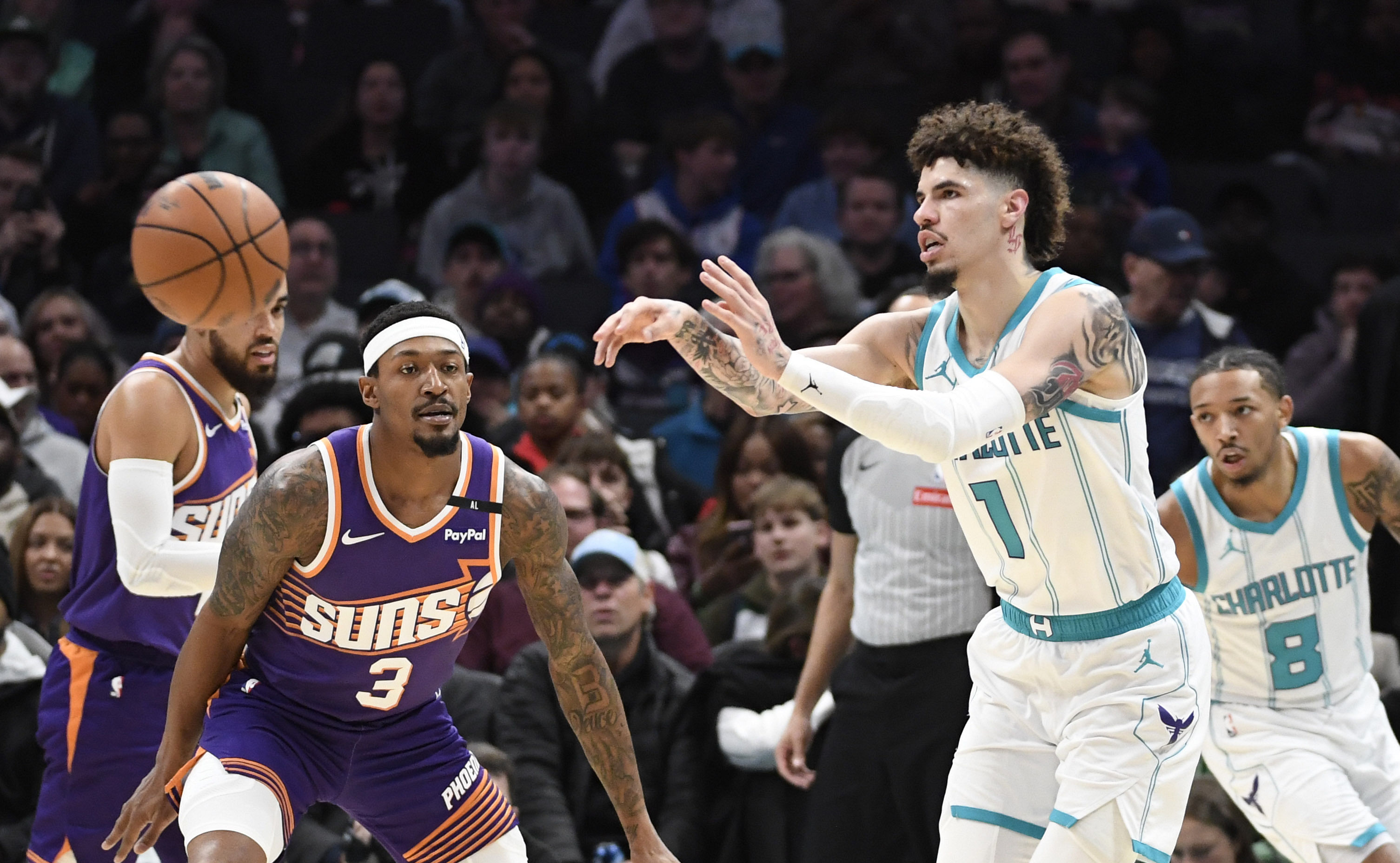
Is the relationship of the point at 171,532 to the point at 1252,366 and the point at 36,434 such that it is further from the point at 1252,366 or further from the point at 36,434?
the point at 36,434

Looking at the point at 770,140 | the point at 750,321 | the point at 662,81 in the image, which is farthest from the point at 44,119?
the point at 750,321

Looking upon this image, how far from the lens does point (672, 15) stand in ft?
36.3

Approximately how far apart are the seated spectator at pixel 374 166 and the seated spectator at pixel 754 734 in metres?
4.76

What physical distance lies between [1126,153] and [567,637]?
22.1 ft

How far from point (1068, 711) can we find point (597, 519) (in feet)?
12.1

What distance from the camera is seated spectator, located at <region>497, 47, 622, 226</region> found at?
34.8 feet

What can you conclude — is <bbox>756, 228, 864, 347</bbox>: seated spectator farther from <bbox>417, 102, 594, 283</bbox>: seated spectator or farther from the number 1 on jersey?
the number 1 on jersey

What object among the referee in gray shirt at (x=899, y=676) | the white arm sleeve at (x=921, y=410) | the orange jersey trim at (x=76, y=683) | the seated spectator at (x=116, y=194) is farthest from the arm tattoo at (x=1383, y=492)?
the seated spectator at (x=116, y=194)

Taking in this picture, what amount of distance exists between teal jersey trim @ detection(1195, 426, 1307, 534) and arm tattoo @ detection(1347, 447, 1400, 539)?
0.15 metres

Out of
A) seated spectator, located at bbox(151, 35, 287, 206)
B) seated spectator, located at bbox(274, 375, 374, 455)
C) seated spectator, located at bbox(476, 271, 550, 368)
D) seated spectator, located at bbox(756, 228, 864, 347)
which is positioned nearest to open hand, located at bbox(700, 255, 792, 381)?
seated spectator, located at bbox(274, 375, 374, 455)

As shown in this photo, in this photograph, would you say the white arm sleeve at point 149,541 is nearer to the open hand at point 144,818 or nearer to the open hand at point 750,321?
the open hand at point 144,818

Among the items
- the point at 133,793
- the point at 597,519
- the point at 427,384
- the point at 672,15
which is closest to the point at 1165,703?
the point at 427,384

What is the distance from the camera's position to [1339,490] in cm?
557

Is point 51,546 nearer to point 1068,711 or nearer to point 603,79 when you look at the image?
point 1068,711
